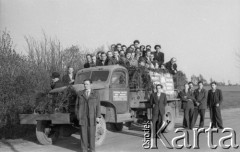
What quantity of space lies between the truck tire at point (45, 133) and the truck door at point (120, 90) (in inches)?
78.8

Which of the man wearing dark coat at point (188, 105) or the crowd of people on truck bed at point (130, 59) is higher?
the crowd of people on truck bed at point (130, 59)

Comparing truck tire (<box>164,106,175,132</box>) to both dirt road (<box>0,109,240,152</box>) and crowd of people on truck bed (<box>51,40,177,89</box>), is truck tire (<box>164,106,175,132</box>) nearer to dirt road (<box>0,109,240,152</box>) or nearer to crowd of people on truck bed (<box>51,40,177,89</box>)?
dirt road (<box>0,109,240,152</box>)

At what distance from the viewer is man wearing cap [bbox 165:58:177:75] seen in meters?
14.4

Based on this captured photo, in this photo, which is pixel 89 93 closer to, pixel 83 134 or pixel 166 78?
pixel 83 134

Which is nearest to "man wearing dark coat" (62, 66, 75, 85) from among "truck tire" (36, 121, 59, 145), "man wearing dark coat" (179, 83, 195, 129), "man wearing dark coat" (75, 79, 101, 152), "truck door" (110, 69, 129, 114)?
"truck door" (110, 69, 129, 114)

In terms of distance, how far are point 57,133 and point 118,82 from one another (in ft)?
A: 7.95

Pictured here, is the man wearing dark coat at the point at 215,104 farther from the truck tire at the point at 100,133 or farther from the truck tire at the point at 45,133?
the truck tire at the point at 45,133

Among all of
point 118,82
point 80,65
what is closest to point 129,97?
point 118,82

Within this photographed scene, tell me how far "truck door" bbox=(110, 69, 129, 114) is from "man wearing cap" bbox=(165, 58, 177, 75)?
121 inches

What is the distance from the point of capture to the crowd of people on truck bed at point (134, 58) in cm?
1258

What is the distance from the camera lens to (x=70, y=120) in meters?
9.61

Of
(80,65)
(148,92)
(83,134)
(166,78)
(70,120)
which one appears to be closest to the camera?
(83,134)

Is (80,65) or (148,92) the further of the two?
(80,65)

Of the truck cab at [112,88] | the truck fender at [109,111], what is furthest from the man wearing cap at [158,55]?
the truck fender at [109,111]
